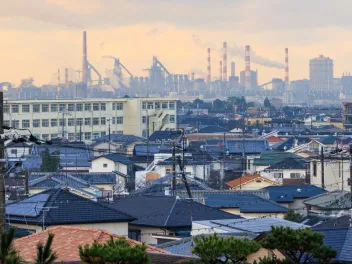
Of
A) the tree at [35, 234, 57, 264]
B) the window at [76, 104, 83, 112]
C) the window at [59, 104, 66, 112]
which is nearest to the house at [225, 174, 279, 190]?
the tree at [35, 234, 57, 264]

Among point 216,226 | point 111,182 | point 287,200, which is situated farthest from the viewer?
point 111,182

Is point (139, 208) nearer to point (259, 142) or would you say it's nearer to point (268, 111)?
point (259, 142)

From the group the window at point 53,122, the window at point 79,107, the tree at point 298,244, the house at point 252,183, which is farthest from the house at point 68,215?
the window at point 79,107

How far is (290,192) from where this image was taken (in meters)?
22.5

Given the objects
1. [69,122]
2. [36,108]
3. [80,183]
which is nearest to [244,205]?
[80,183]

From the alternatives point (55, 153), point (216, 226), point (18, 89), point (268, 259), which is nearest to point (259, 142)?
point (55, 153)

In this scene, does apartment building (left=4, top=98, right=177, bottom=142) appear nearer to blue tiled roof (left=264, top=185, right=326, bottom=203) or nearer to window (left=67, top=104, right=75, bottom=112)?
window (left=67, top=104, right=75, bottom=112)

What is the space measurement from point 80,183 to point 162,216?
7215 millimetres

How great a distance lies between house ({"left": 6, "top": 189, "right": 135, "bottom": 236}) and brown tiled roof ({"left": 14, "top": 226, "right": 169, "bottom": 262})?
2.33 meters

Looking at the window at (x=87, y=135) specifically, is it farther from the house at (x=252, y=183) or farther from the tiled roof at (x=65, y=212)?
the tiled roof at (x=65, y=212)

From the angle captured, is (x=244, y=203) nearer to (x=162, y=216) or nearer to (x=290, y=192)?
(x=290, y=192)

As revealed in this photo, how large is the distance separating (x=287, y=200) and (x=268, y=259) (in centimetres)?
1268

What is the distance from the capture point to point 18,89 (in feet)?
429

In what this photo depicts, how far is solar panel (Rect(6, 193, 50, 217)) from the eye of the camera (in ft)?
48.5
